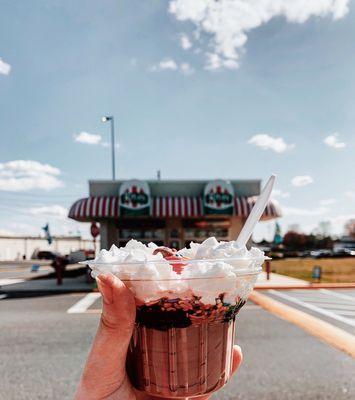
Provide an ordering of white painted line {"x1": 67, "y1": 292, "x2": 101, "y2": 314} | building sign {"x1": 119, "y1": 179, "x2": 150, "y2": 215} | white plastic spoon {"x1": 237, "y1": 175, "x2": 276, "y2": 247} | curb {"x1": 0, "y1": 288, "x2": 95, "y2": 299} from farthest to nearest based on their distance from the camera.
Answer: building sign {"x1": 119, "y1": 179, "x2": 150, "y2": 215} → curb {"x1": 0, "y1": 288, "x2": 95, "y2": 299} → white painted line {"x1": 67, "y1": 292, "x2": 101, "y2": 314} → white plastic spoon {"x1": 237, "y1": 175, "x2": 276, "y2": 247}

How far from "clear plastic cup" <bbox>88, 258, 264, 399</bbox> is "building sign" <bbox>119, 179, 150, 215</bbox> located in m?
15.1

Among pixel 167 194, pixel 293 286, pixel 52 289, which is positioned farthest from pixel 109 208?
pixel 293 286

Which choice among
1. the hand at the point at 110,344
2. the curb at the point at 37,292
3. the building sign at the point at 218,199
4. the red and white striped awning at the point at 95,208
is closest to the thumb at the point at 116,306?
the hand at the point at 110,344

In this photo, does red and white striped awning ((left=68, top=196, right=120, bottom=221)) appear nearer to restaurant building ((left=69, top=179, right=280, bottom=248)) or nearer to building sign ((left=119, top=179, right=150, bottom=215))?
restaurant building ((left=69, top=179, right=280, bottom=248))

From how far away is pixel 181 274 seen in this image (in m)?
1.48

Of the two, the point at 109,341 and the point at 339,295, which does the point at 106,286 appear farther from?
the point at 339,295

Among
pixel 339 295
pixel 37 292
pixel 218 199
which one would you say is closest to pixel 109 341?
pixel 339 295

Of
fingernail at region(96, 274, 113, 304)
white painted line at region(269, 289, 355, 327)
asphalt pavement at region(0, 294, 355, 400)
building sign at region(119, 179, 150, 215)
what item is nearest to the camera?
fingernail at region(96, 274, 113, 304)

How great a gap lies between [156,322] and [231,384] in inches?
148

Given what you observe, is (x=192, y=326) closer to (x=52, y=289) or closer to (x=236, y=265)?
(x=236, y=265)

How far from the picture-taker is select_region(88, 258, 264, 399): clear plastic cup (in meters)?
1.50

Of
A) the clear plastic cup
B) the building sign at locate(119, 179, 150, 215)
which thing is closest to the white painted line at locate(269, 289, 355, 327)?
the building sign at locate(119, 179, 150, 215)

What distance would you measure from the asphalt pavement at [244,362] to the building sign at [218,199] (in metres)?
8.14

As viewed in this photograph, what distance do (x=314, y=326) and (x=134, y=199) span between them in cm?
1016
